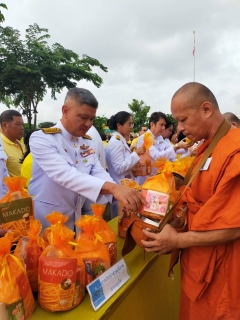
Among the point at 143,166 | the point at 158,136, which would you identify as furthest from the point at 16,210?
the point at 158,136

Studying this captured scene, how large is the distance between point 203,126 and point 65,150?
1.10 meters

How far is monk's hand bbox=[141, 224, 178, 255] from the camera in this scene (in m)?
1.35

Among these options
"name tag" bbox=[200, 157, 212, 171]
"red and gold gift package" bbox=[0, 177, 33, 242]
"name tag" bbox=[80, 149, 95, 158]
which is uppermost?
"name tag" bbox=[80, 149, 95, 158]

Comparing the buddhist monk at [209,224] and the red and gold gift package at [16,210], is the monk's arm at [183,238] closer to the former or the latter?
the buddhist monk at [209,224]

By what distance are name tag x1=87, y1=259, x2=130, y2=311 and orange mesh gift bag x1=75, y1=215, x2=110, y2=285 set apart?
0.04 m

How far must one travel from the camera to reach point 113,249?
1.45 meters

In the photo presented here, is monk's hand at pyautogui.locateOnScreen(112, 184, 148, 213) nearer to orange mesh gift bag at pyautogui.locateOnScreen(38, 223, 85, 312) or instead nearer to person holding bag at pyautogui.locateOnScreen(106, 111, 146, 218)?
orange mesh gift bag at pyautogui.locateOnScreen(38, 223, 85, 312)

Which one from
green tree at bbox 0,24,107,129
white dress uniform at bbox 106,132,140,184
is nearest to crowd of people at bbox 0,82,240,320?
white dress uniform at bbox 106,132,140,184

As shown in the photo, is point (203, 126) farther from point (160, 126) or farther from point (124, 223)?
point (160, 126)

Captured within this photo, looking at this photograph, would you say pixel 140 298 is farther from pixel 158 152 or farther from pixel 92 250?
pixel 158 152

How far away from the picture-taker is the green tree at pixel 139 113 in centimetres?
2650

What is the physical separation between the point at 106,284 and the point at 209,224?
0.56 meters

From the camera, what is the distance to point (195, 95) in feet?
4.60

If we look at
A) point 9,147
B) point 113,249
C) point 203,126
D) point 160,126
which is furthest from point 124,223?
point 160,126
